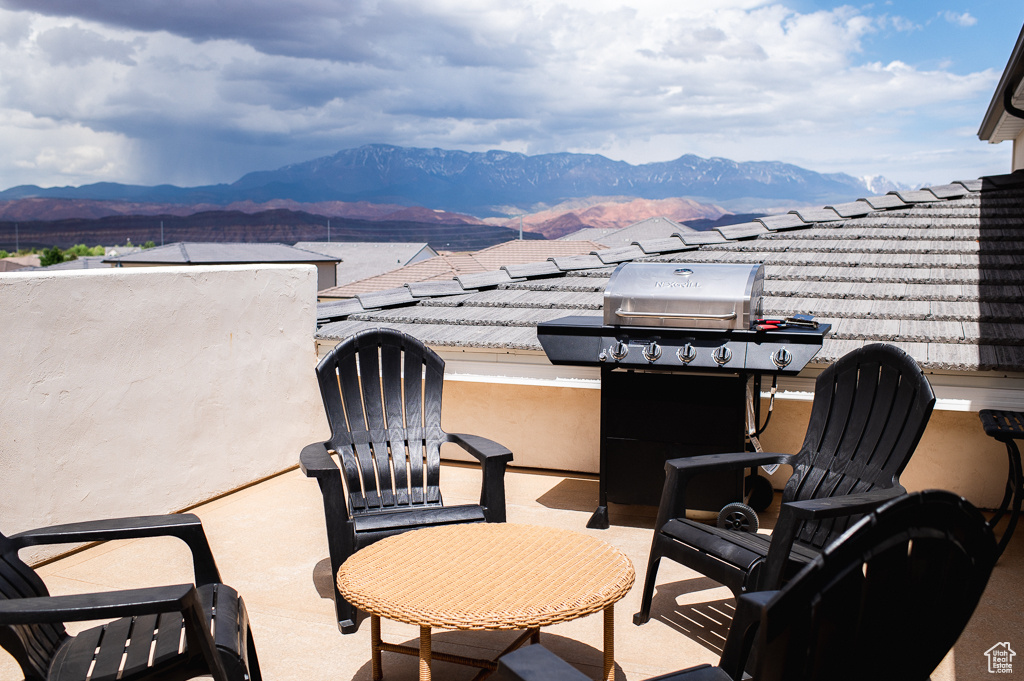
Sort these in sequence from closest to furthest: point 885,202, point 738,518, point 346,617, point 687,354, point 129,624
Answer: point 129,624 → point 346,617 → point 738,518 → point 687,354 → point 885,202

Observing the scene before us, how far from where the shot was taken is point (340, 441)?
12.0 feet

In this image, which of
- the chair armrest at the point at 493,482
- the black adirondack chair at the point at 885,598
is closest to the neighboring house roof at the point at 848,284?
the chair armrest at the point at 493,482

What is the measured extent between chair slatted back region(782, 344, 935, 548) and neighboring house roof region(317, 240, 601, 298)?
22.2 metres

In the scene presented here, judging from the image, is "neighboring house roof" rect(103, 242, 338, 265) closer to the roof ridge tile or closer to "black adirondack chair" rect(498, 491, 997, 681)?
the roof ridge tile

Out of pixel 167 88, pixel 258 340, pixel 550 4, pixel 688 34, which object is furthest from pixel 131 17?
pixel 258 340

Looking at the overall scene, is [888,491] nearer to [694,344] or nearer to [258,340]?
[694,344]

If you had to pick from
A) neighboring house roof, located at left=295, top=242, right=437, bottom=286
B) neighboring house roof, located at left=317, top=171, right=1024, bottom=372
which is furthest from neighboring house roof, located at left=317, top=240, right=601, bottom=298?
neighboring house roof, located at left=295, top=242, right=437, bottom=286

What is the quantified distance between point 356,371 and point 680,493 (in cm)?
164

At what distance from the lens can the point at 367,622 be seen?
10.5 feet

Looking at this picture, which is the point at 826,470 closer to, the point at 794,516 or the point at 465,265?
the point at 794,516

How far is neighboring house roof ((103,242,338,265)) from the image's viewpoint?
30.1m

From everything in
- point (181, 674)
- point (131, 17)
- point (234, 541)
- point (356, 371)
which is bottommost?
point (234, 541)

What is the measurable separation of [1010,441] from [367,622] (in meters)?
2.93

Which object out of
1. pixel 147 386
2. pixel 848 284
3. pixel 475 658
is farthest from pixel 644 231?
pixel 475 658
